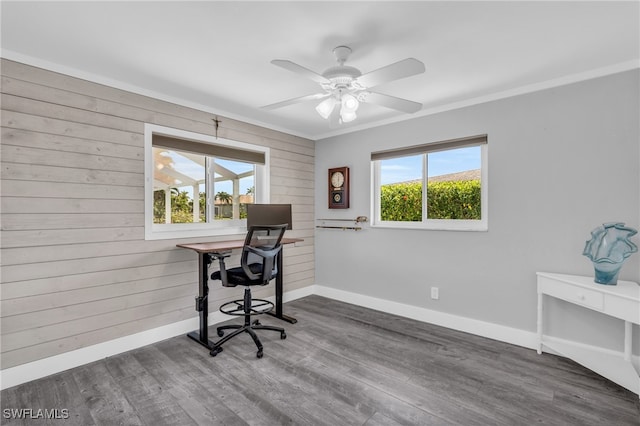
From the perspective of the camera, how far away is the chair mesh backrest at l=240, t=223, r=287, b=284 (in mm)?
2725

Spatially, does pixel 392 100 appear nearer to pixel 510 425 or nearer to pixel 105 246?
pixel 510 425

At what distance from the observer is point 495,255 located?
3000mm

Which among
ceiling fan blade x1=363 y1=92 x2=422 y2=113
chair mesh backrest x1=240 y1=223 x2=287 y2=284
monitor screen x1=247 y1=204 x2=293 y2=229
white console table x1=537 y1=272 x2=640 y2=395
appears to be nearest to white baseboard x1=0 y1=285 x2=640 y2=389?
white console table x1=537 y1=272 x2=640 y2=395

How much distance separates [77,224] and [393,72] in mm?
2652

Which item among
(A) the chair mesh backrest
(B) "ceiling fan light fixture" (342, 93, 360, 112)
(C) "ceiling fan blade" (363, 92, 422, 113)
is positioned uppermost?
(C) "ceiling fan blade" (363, 92, 422, 113)

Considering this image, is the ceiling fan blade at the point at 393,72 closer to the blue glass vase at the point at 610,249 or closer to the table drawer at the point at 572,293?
the blue glass vase at the point at 610,249

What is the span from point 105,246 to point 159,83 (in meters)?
1.50

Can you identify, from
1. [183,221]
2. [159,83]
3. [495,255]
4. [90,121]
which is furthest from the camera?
[183,221]

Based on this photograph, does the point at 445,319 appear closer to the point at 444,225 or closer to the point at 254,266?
the point at 444,225

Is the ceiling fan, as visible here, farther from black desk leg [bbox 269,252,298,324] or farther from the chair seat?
black desk leg [bbox 269,252,298,324]

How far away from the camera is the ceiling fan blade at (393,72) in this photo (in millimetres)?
1715

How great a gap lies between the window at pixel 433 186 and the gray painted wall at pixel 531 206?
0.36 feet

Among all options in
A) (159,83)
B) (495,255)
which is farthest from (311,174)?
(495,255)

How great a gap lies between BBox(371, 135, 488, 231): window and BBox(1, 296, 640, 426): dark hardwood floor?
1287 millimetres
